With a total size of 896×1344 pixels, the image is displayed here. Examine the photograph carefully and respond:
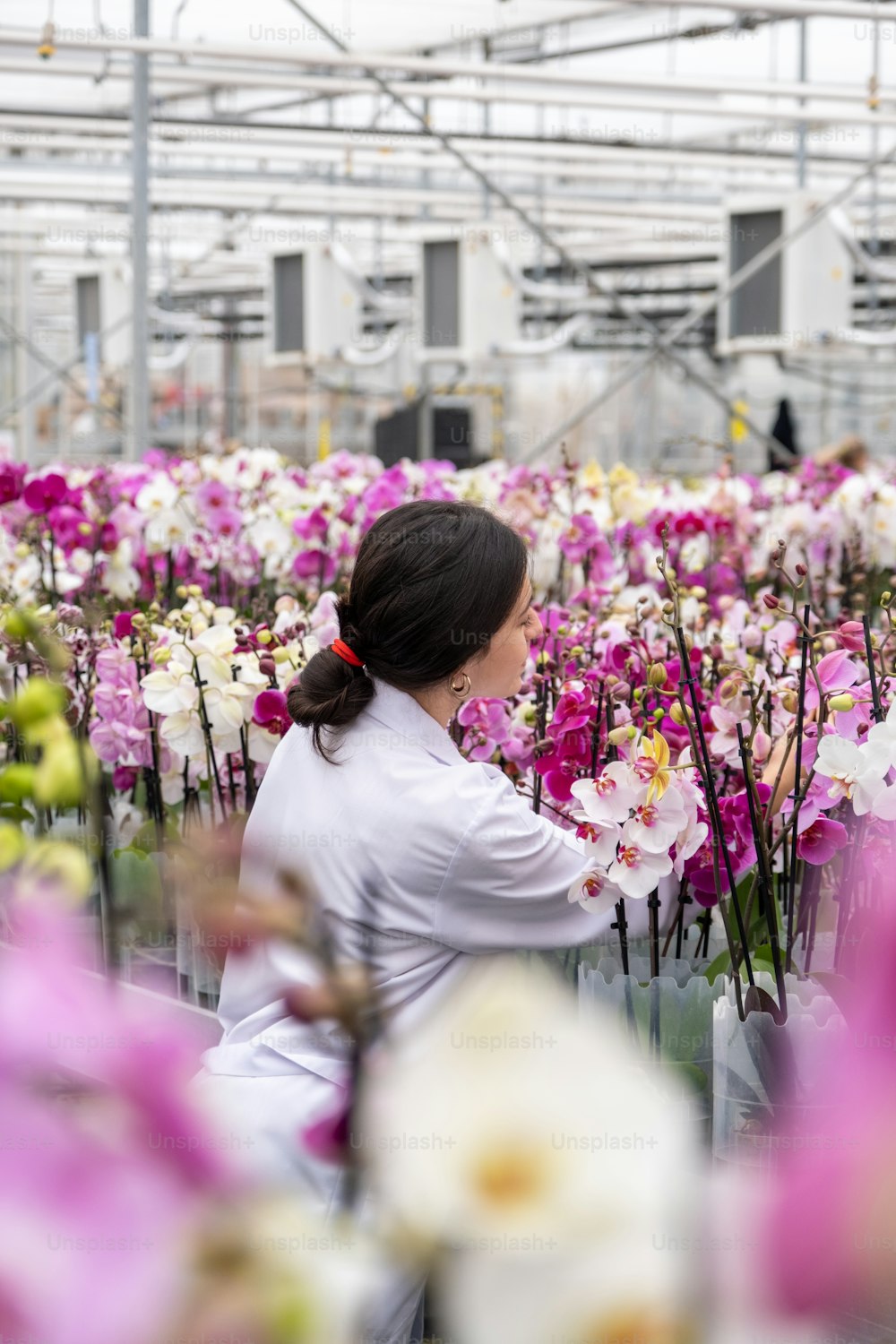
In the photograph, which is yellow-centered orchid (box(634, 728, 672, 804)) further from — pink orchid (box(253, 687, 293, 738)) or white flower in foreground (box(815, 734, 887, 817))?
pink orchid (box(253, 687, 293, 738))

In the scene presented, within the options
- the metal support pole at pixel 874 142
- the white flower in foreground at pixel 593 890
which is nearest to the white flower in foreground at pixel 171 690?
the white flower in foreground at pixel 593 890

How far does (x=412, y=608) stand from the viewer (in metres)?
1.31

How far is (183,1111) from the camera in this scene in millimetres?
280

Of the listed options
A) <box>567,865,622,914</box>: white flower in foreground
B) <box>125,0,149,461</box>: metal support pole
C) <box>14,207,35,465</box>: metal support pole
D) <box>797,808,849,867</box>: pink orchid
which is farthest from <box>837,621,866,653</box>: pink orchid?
<box>14,207,35,465</box>: metal support pole

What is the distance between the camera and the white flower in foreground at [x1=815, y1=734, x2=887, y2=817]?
38.4 inches

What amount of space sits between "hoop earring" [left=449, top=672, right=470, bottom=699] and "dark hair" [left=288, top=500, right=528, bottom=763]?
0.06ft

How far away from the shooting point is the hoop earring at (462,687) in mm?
1355

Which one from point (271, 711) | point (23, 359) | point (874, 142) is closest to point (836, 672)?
point (271, 711)

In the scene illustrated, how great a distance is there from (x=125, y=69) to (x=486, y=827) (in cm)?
529

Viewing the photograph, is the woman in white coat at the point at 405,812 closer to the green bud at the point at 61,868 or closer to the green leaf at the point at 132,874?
the green leaf at the point at 132,874

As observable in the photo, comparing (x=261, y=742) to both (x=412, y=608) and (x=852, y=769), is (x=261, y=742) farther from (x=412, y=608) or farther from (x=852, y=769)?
(x=852, y=769)

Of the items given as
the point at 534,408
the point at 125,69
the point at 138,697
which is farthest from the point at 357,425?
the point at 138,697

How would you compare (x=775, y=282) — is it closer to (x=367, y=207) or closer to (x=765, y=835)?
(x=367, y=207)

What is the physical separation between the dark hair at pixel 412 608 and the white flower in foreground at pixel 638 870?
335mm
